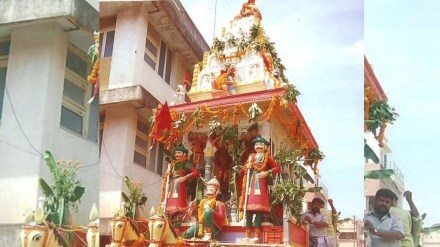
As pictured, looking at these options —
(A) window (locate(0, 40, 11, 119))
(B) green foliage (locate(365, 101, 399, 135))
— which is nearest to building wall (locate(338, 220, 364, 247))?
(B) green foliage (locate(365, 101, 399, 135))

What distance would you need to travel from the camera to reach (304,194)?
8.34 feet

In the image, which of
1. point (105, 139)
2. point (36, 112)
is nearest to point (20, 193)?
point (36, 112)

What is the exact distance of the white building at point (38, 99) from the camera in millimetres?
1383

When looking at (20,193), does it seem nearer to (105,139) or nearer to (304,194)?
(105,139)

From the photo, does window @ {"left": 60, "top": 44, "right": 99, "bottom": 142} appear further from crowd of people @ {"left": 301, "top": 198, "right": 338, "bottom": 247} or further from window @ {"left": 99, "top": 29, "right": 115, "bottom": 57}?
crowd of people @ {"left": 301, "top": 198, "right": 338, "bottom": 247}

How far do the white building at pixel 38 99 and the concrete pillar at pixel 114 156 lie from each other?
20cm

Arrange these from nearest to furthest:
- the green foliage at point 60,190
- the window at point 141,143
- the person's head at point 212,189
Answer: the green foliage at point 60,190 → the window at point 141,143 → the person's head at point 212,189

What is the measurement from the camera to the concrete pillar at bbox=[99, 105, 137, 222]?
168 cm

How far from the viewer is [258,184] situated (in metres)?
2.89

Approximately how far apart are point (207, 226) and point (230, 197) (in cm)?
51

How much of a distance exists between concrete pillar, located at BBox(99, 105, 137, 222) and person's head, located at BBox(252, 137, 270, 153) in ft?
3.92

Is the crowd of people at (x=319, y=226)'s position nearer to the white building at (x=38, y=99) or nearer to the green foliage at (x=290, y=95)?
the green foliage at (x=290, y=95)

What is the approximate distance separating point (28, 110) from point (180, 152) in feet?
3.96

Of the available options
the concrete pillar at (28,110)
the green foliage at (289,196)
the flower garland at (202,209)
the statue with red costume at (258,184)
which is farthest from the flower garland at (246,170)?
the concrete pillar at (28,110)
